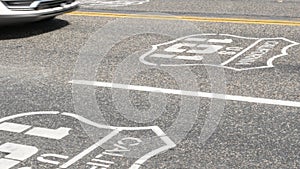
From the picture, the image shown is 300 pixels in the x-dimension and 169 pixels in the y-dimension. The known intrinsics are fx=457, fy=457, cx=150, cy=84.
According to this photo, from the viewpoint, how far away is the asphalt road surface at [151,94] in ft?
13.4

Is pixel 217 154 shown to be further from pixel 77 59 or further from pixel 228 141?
pixel 77 59

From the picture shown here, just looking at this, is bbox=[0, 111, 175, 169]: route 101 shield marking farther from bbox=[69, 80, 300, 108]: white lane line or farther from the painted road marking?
the painted road marking

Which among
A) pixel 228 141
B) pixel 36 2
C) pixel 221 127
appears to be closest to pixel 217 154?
pixel 228 141

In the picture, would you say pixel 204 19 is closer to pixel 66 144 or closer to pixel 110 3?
pixel 110 3

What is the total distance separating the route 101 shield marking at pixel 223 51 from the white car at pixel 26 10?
223 cm

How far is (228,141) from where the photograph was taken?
4266 mm

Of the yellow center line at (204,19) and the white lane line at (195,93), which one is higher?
the yellow center line at (204,19)

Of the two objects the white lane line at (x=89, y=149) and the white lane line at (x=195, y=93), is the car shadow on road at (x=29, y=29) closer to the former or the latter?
the white lane line at (x=195, y=93)

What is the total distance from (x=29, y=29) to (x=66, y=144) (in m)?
5.18

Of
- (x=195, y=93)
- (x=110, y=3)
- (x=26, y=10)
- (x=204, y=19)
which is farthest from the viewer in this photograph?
(x=110, y=3)

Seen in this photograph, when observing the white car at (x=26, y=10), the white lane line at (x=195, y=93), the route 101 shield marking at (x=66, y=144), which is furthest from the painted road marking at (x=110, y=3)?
the route 101 shield marking at (x=66, y=144)

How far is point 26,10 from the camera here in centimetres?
808

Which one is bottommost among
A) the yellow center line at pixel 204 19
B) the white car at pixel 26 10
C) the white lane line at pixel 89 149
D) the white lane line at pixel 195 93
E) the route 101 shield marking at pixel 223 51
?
the white lane line at pixel 89 149

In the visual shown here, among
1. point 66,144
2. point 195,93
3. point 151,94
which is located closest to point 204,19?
point 195,93
